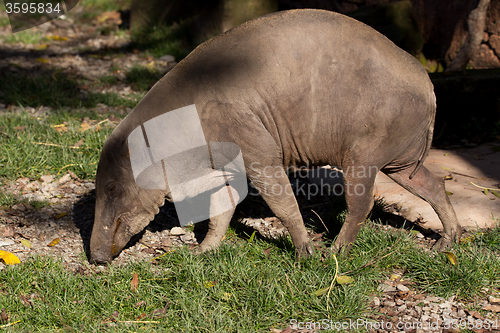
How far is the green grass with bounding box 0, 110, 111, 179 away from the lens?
181 inches

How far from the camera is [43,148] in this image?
15.7 ft

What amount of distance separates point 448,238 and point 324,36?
1843 millimetres

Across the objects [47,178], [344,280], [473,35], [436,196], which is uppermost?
[473,35]

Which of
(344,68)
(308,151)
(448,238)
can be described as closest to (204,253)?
(308,151)

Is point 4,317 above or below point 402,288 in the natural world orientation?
below


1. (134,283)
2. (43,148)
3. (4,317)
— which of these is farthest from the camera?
(43,148)


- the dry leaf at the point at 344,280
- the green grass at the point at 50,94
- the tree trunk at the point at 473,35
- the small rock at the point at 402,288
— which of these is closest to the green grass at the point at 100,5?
the green grass at the point at 50,94

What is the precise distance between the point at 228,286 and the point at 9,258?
1644mm

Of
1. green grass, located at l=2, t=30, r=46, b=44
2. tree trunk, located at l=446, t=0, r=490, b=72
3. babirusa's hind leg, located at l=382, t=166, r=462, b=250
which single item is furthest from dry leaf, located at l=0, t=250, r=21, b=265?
green grass, located at l=2, t=30, r=46, b=44

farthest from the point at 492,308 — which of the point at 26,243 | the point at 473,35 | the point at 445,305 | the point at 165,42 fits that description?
the point at 165,42

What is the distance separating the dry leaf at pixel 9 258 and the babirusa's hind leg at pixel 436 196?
288 centimetres

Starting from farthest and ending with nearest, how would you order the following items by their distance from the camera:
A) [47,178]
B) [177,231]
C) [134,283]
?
[47,178], [177,231], [134,283]

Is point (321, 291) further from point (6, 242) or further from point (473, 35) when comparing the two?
point (473, 35)

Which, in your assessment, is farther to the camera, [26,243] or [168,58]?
[168,58]
